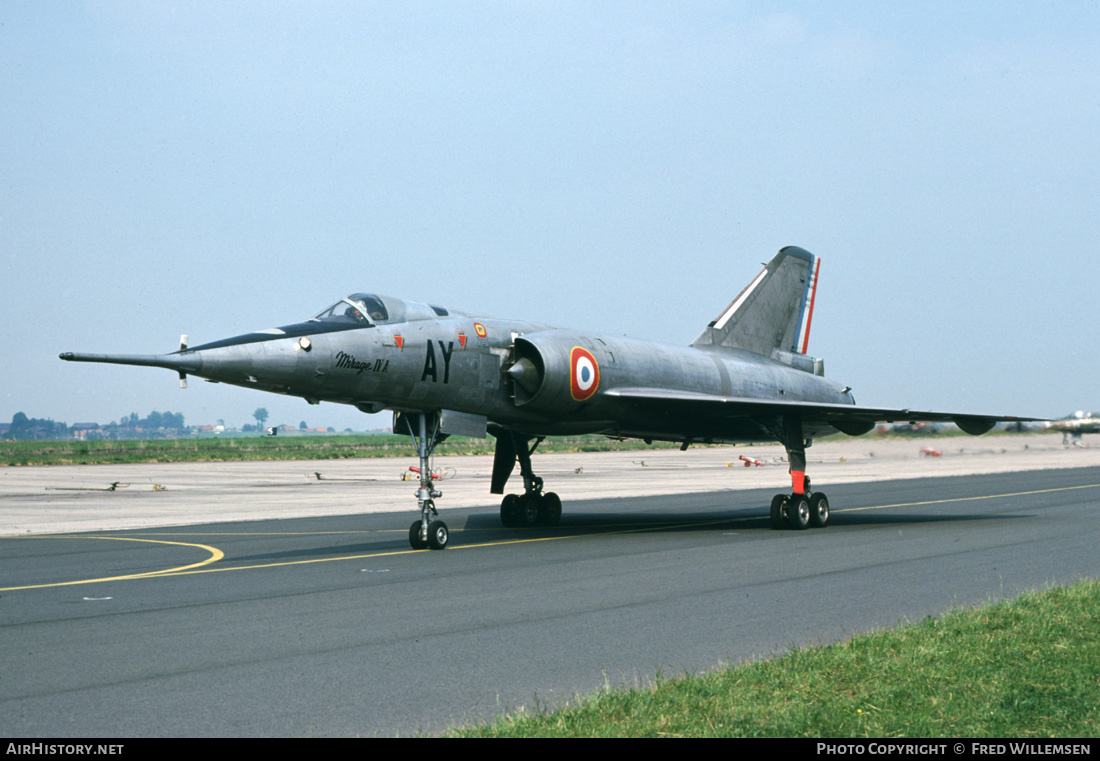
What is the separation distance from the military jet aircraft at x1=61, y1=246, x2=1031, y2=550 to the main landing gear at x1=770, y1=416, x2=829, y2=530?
1.0 inches

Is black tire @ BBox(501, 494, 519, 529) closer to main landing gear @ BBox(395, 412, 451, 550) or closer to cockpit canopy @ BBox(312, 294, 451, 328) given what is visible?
main landing gear @ BBox(395, 412, 451, 550)

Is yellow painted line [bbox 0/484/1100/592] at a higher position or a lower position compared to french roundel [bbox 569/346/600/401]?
lower

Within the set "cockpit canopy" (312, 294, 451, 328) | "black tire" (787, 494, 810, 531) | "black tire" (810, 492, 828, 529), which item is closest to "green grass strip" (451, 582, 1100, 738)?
"cockpit canopy" (312, 294, 451, 328)

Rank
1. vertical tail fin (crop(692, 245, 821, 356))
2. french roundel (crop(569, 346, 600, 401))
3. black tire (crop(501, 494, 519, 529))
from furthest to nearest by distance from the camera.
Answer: vertical tail fin (crop(692, 245, 821, 356)) → black tire (crop(501, 494, 519, 529)) → french roundel (crop(569, 346, 600, 401))

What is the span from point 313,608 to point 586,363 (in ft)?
26.9

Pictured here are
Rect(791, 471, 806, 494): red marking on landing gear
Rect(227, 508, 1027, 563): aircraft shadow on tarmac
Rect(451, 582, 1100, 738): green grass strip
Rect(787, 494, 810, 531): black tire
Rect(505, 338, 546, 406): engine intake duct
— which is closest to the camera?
Rect(451, 582, 1100, 738): green grass strip

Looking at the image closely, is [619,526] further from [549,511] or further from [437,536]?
[437,536]

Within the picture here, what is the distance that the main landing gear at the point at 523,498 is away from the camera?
1927 cm

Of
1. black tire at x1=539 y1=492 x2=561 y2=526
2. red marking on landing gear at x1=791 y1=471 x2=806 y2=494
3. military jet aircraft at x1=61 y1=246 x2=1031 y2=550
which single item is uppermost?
military jet aircraft at x1=61 y1=246 x2=1031 y2=550

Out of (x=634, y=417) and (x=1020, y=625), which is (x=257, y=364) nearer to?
(x=634, y=417)

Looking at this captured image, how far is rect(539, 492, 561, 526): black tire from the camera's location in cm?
1947

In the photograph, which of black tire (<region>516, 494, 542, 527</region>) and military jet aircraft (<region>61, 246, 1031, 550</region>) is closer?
military jet aircraft (<region>61, 246, 1031, 550</region>)

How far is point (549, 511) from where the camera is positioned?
19.5 meters

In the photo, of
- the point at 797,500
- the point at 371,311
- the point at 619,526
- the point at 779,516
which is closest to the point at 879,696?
the point at 371,311
